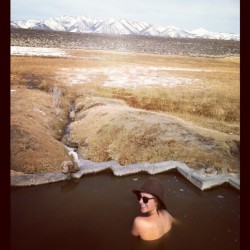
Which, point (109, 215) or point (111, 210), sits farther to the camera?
point (111, 210)

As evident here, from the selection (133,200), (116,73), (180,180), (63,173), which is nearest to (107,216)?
(133,200)

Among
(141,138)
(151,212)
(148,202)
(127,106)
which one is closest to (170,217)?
(151,212)

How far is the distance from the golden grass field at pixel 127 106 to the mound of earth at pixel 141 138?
2cm

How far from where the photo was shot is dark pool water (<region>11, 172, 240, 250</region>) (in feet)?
13.4

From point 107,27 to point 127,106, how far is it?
4.64ft

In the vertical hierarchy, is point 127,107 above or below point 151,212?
above

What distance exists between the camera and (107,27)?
563 cm

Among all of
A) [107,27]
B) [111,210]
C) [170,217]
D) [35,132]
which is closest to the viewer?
[170,217]

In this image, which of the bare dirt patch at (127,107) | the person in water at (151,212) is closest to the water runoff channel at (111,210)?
the person in water at (151,212)

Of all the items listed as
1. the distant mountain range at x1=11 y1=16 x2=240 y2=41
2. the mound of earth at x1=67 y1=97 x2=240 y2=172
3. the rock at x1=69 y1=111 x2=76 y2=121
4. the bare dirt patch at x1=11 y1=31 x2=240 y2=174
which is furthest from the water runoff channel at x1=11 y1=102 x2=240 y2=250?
the distant mountain range at x1=11 y1=16 x2=240 y2=41

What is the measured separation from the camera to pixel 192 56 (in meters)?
6.44

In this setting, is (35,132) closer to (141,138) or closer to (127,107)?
(127,107)

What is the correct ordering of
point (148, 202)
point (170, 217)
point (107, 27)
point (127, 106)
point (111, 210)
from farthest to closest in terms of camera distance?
point (127, 106) < point (107, 27) < point (111, 210) < point (170, 217) < point (148, 202)
